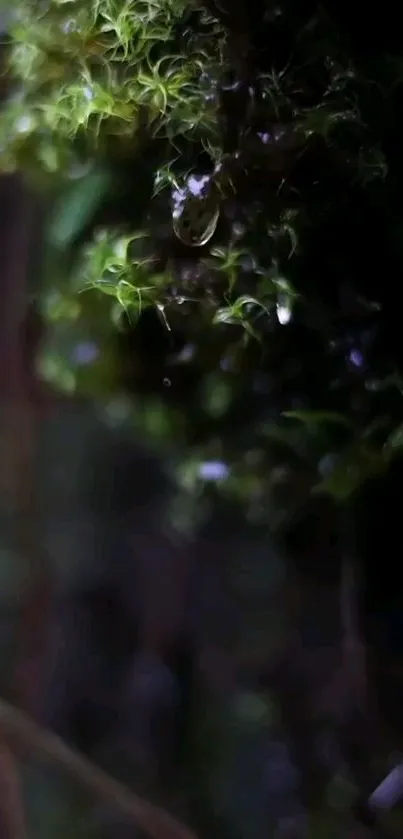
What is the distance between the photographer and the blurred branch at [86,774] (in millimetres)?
701

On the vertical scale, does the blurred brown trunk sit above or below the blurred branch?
above

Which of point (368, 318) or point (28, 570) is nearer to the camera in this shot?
point (368, 318)

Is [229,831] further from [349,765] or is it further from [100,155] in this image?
[100,155]

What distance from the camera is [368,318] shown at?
1.67ft

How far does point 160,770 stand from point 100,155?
1.58 feet

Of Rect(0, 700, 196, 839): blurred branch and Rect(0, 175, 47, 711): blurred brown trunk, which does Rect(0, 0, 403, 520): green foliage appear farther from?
Rect(0, 700, 196, 839): blurred branch

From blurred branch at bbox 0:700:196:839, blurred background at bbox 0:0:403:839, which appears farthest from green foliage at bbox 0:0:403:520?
blurred branch at bbox 0:700:196:839

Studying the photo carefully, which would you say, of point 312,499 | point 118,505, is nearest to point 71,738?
point 118,505

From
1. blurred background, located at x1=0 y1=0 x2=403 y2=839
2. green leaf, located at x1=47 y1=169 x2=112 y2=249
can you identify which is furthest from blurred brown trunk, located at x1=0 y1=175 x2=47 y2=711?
green leaf, located at x1=47 y1=169 x2=112 y2=249

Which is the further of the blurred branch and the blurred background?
the blurred branch

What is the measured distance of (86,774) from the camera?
2.38 feet

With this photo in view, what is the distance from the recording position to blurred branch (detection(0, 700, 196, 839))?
0.70m

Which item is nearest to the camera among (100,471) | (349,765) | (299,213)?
(299,213)

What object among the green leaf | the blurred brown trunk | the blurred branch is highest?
the green leaf
